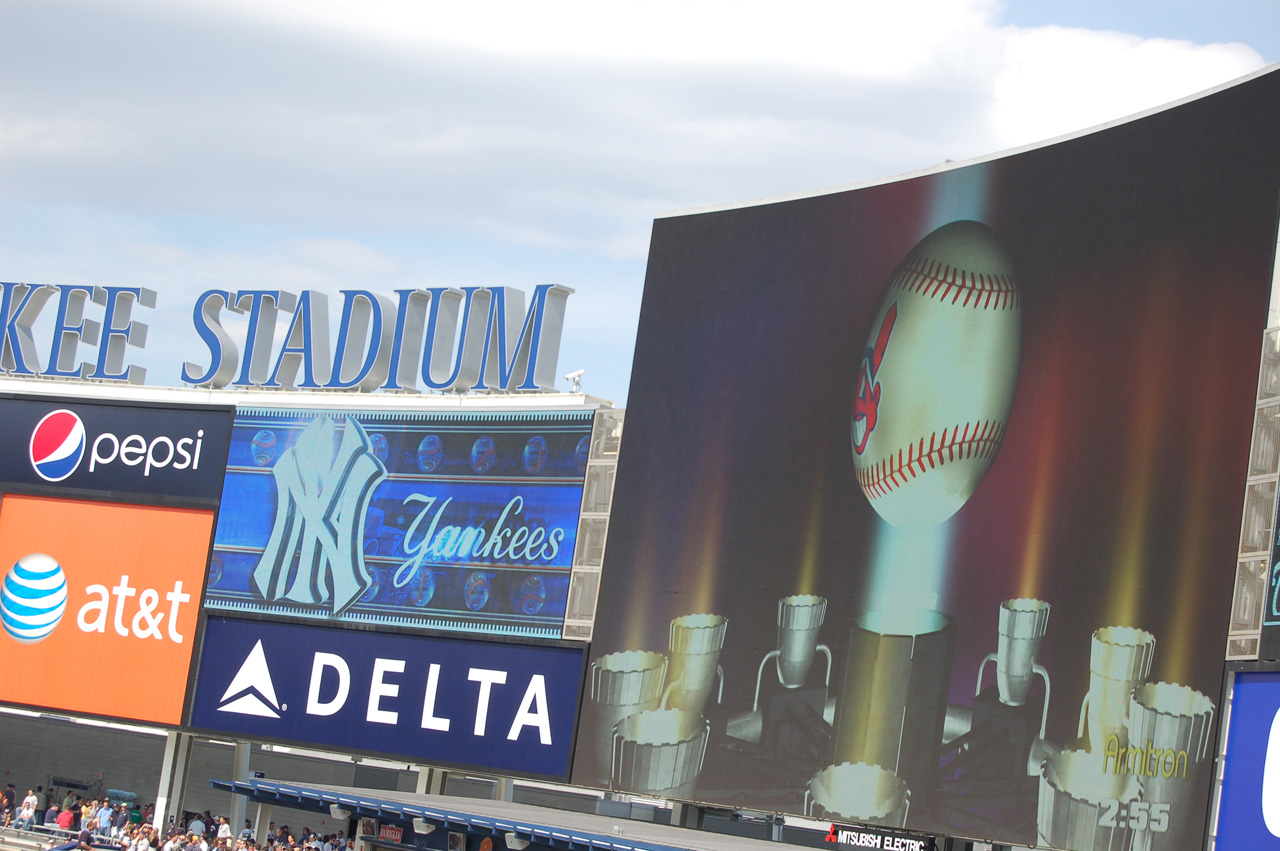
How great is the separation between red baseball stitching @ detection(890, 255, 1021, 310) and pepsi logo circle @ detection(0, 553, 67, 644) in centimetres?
1811

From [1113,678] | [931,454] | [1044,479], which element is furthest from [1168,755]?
[931,454]

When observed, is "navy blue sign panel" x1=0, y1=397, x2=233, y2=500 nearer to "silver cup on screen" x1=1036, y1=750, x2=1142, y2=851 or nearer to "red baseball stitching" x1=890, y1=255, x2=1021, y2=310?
"red baseball stitching" x1=890, y1=255, x2=1021, y2=310

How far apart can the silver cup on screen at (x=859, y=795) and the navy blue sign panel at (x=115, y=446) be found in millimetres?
14084

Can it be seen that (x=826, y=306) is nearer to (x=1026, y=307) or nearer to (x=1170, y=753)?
(x=1026, y=307)

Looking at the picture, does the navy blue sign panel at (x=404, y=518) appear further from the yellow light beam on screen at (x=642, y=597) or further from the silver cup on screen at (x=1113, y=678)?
the silver cup on screen at (x=1113, y=678)

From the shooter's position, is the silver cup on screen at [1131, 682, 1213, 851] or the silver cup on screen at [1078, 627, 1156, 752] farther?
the silver cup on screen at [1078, 627, 1156, 752]

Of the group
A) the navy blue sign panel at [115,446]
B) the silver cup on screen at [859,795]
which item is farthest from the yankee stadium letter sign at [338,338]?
the silver cup on screen at [859,795]

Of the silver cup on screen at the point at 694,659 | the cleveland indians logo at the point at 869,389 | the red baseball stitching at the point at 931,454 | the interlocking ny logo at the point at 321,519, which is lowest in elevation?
the silver cup on screen at the point at 694,659

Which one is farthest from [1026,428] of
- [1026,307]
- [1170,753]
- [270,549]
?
[270,549]

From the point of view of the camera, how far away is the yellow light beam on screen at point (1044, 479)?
19938 mm

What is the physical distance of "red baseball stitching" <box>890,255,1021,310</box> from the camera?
70.0 feet

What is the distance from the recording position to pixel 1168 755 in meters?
18.1

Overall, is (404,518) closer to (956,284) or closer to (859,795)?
(859,795)

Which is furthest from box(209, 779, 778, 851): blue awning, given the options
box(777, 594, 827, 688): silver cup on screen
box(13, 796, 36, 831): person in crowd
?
box(13, 796, 36, 831): person in crowd
